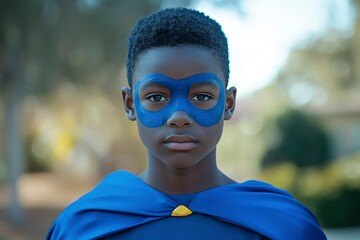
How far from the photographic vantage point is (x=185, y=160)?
8.71 ft

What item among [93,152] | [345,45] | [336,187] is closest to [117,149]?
[93,152]

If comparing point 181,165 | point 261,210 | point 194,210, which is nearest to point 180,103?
point 181,165

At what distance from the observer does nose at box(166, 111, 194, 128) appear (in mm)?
2578

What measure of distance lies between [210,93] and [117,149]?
A: 18.0 m

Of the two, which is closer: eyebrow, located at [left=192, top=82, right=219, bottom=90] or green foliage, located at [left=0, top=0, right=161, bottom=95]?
eyebrow, located at [left=192, top=82, right=219, bottom=90]

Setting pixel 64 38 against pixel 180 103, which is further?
pixel 64 38

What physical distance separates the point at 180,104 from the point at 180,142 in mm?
175

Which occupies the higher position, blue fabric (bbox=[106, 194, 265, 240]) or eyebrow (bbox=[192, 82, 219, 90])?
eyebrow (bbox=[192, 82, 219, 90])

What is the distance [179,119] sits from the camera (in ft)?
8.45

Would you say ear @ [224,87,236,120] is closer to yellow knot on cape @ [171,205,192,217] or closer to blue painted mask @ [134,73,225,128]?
blue painted mask @ [134,73,225,128]

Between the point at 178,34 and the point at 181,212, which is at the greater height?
the point at 178,34

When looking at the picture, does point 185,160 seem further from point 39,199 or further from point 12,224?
point 39,199

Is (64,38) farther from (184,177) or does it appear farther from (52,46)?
(184,177)

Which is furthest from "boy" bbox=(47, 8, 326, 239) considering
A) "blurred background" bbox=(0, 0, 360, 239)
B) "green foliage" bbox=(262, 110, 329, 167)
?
"green foliage" bbox=(262, 110, 329, 167)
